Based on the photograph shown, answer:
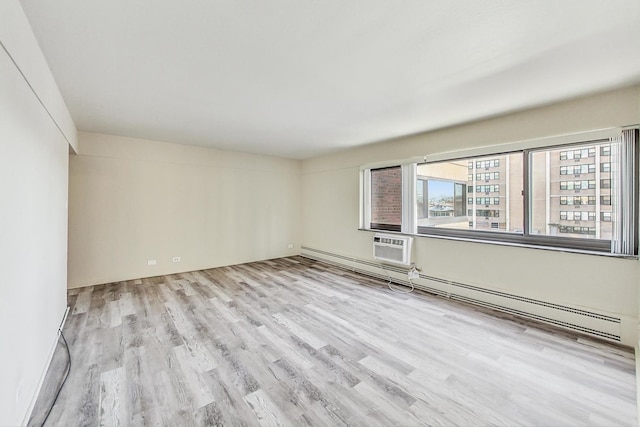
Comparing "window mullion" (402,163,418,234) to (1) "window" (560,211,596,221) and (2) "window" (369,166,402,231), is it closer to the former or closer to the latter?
(2) "window" (369,166,402,231)

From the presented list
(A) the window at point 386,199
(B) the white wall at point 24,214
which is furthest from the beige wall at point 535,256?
(B) the white wall at point 24,214

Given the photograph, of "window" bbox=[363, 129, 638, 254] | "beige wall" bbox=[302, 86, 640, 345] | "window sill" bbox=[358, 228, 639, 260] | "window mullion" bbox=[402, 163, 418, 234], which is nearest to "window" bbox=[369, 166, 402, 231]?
"window" bbox=[363, 129, 638, 254]

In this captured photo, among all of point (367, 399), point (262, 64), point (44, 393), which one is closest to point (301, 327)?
point (367, 399)

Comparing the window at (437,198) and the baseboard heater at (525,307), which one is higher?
the window at (437,198)

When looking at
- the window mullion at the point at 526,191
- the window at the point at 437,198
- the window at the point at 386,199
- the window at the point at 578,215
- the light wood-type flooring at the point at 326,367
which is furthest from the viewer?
the window at the point at 386,199

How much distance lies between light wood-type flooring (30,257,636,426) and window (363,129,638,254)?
1.05 meters

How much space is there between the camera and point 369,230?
499 centimetres

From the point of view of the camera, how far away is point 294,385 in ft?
6.40

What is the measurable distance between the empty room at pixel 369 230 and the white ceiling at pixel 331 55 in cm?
2

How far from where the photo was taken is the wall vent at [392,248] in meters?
4.23

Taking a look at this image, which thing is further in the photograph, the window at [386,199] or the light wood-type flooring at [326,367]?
the window at [386,199]

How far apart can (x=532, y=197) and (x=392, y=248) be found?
78.2 inches

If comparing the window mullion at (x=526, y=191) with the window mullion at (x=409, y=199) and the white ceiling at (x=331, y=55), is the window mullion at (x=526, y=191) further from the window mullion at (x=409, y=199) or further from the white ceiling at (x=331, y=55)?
the window mullion at (x=409, y=199)

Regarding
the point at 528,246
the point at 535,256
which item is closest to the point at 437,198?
the point at 528,246
